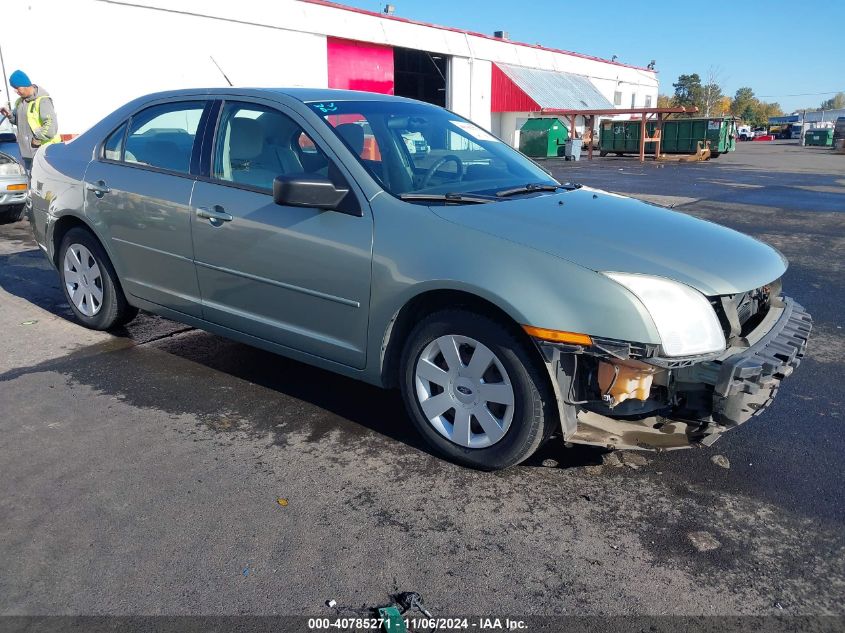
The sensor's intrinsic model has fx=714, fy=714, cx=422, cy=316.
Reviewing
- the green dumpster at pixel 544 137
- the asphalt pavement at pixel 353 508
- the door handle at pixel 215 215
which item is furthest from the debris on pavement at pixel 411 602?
the green dumpster at pixel 544 137

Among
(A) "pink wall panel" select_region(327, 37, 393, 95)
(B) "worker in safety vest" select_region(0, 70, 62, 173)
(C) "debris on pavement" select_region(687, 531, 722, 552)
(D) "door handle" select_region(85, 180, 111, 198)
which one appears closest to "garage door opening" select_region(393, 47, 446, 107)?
(A) "pink wall panel" select_region(327, 37, 393, 95)

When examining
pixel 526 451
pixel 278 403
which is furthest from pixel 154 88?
pixel 526 451

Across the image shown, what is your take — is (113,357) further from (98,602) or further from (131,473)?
(98,602)

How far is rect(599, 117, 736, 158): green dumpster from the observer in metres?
31.2

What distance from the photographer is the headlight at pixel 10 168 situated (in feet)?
33.3

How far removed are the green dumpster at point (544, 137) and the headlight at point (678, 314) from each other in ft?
96.6

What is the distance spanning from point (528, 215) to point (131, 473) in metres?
2.22

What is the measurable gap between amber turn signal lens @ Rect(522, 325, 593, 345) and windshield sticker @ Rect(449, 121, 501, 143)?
197 centimetres

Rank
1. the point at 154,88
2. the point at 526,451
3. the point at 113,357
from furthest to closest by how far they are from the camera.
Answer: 1. the point at 154,88
2. the point at 113,357
3. the point at 526,451

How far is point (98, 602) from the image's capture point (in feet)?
8.07

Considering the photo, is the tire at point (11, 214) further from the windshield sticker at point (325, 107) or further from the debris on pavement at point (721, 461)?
the debris on pavement at point (721, 461)

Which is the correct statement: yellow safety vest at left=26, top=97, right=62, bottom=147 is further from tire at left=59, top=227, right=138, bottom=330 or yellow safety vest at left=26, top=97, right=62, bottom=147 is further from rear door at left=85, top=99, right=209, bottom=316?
rear door at left=85, top=99, right=209, bottom=316

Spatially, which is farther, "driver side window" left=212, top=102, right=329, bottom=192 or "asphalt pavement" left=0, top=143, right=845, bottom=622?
"driver side window" left=212, top=102, right=329, bottom=192

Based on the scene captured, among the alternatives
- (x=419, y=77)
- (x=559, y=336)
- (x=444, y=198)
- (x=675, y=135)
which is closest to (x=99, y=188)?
(x=444, y=198)
